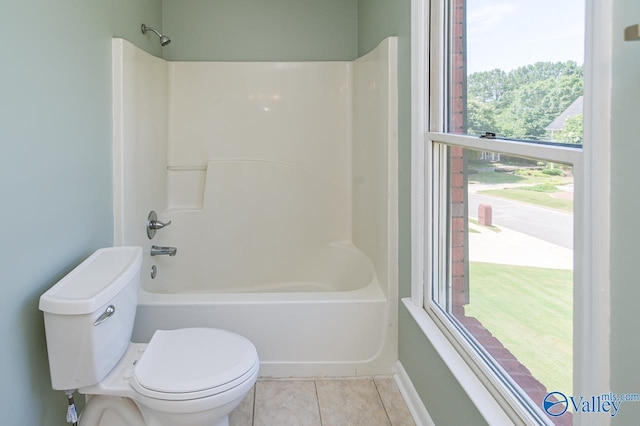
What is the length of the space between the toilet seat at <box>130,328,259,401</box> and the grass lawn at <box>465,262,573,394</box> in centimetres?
84

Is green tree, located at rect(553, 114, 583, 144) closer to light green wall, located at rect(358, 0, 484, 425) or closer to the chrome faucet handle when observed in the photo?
light green wall, located at rect(358, 0, 484, 425)

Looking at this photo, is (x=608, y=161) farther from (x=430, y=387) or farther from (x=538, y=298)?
(x=430, y=387)

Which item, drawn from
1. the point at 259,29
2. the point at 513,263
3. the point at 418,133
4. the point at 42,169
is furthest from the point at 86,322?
the point at 259,29

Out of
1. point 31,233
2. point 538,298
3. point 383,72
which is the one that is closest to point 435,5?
point 383,72

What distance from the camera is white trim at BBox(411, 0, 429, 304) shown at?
2178 millimetres

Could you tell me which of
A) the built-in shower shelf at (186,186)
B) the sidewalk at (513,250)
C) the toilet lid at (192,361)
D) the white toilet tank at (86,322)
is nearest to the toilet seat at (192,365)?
the toilet lid at (192,361)

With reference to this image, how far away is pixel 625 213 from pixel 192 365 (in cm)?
144

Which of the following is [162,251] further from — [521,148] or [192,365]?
[521,148]

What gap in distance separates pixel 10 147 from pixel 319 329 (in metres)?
1.52

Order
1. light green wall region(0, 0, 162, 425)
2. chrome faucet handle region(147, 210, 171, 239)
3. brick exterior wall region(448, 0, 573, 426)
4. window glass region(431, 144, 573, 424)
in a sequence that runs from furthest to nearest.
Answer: chrome faucet handle region(147, 210, 171, 239), brick exterior wall region(448, 0, 573, 426), light green wall region(0, 0, 162, 425), window glass region(431, 144, 573, 424)

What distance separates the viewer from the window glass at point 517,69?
120 centimetres

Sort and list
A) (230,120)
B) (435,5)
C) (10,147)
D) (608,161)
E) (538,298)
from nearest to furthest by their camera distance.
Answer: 1. (608,161)
2. (538,298)
3. (10,147)
4. (435,5)
5. (230,120)

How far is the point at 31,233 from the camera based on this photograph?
1.75 metres

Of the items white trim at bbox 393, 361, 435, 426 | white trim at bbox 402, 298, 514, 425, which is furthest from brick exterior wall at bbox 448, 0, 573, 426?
white trim at bbox 393, 361, 435, 426
